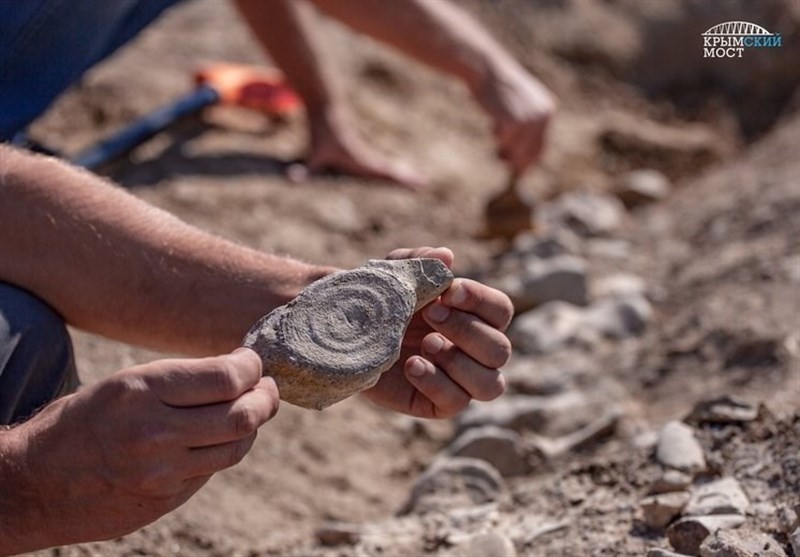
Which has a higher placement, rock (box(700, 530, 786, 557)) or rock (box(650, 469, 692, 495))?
rock (box(700, 530, 786, 557))

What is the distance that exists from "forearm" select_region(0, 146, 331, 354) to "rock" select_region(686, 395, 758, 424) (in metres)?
0.75

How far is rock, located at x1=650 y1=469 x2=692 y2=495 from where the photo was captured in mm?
1894

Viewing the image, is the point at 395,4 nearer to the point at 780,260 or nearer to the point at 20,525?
the point at 780,260

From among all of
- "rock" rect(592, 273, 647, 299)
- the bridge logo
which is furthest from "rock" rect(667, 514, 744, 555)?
the bridge logo

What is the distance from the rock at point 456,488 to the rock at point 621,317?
0.91m

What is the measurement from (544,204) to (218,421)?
115 inches

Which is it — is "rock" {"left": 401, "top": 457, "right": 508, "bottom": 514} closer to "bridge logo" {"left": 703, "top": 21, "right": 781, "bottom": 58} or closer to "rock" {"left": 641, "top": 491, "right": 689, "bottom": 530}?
"rock" {"left": 641, "top": 491, "right": 689, "bottom": 530}

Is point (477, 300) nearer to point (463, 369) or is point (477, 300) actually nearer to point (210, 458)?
point (463, 369)


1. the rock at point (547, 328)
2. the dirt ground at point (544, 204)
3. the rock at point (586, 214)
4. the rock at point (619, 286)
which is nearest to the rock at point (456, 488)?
the dirt ground at point (544, 204)

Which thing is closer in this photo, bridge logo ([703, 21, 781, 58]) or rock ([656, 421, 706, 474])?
rock ([656, 421, 706, 474])

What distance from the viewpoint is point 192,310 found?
182cm

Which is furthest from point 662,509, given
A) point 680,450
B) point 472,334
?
point 472,334

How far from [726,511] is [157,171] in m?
2.28

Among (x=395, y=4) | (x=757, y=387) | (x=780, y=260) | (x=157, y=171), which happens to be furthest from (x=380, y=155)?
(x=757, y=387)
